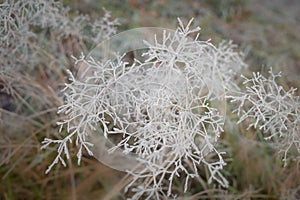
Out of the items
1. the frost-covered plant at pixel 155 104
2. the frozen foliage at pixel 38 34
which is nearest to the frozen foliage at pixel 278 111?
the frost-covered plant at pixel 155 104

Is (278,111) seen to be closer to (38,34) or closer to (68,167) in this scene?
(68,167)

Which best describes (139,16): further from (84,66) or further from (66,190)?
(66,190)

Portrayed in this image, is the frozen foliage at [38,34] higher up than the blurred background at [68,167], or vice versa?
the frozen foliage at [38,34]

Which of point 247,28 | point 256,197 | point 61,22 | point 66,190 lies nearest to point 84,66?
point 61,22

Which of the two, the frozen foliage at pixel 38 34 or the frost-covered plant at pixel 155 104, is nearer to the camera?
the frost-covered plant at pixel 155 104

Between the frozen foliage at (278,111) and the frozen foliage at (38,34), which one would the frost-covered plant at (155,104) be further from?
the frozen foliage at (38,34)

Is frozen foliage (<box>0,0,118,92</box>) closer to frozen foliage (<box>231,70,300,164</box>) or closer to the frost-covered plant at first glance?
the frost-covered plant

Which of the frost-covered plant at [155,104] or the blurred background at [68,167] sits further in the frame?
the blurred background at [68,167]

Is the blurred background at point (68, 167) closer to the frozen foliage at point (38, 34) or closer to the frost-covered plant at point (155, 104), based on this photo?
the frozen foliage at point (38, 34)

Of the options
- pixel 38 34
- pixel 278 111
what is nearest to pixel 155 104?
pixel 278 111

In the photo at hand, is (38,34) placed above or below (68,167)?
above

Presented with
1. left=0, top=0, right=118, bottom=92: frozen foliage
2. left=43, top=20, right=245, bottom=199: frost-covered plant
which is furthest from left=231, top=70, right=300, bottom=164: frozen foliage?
left=0, top=0, right=118, bottom=92: frozen foliage
